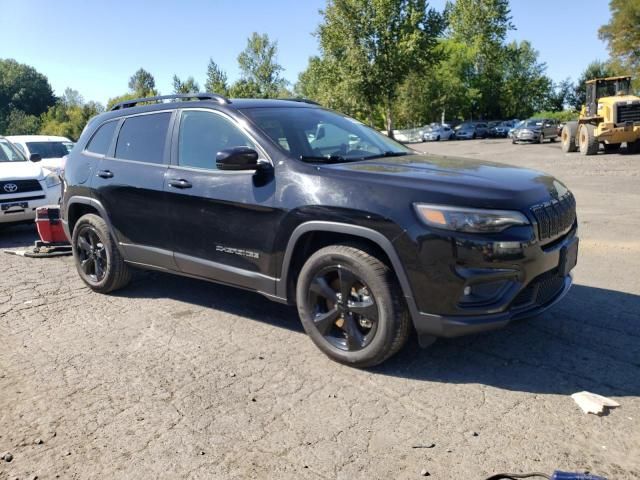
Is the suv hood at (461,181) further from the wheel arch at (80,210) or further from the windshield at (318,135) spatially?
the wheel arch at (80,210)

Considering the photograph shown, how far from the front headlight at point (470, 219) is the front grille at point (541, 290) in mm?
427

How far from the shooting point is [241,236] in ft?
13.1

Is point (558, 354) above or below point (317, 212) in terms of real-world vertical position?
below

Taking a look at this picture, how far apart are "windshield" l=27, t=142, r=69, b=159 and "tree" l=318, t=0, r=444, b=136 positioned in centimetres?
3448

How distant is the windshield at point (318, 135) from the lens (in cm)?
405

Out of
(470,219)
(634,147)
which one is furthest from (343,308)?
(634,147)

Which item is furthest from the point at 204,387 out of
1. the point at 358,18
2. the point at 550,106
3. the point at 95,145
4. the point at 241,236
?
the point at 550,106

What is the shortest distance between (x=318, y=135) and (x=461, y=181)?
53.8 inches

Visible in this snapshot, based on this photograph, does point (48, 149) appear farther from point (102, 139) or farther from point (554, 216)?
point (554, 216)

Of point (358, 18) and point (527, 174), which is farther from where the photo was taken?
point (358, 18)

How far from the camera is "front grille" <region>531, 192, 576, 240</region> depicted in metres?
3.29

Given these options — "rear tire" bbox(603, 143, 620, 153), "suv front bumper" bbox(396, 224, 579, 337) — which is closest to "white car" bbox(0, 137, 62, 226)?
"suv front bumper" bbox(396, 224, 579, 337)

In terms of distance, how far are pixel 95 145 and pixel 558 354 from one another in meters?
4.52

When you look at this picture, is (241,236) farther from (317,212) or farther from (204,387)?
(204,387)
